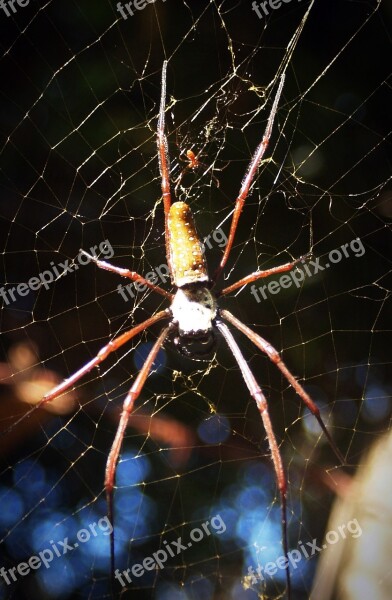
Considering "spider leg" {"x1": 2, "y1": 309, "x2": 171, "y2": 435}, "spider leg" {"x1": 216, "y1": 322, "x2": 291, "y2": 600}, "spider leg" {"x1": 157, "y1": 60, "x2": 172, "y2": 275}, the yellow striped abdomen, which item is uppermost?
"spider leg" {"x1": 157, "y1": 60, "x2": 172, "y2": 275}

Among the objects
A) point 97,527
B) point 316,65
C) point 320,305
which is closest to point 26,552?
point 97,527

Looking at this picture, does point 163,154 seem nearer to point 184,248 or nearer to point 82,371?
point 184,248

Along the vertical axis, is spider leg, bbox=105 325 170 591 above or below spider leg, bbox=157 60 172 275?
below

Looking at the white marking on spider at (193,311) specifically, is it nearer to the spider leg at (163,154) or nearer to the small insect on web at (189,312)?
the small insect on web at (189,312)

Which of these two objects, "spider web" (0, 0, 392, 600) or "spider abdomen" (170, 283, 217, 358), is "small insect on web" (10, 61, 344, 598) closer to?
"spider abdomen" (170, 283, 217, 358)

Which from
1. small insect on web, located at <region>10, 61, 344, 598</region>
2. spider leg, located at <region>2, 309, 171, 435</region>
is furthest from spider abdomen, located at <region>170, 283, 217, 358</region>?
spider leg, located at <region>2, 309, 171, 435</region>

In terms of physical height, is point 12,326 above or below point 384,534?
above

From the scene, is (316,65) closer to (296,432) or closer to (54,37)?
(54,37)

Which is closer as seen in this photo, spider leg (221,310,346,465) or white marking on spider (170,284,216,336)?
spider leg (221,310,346,465)
